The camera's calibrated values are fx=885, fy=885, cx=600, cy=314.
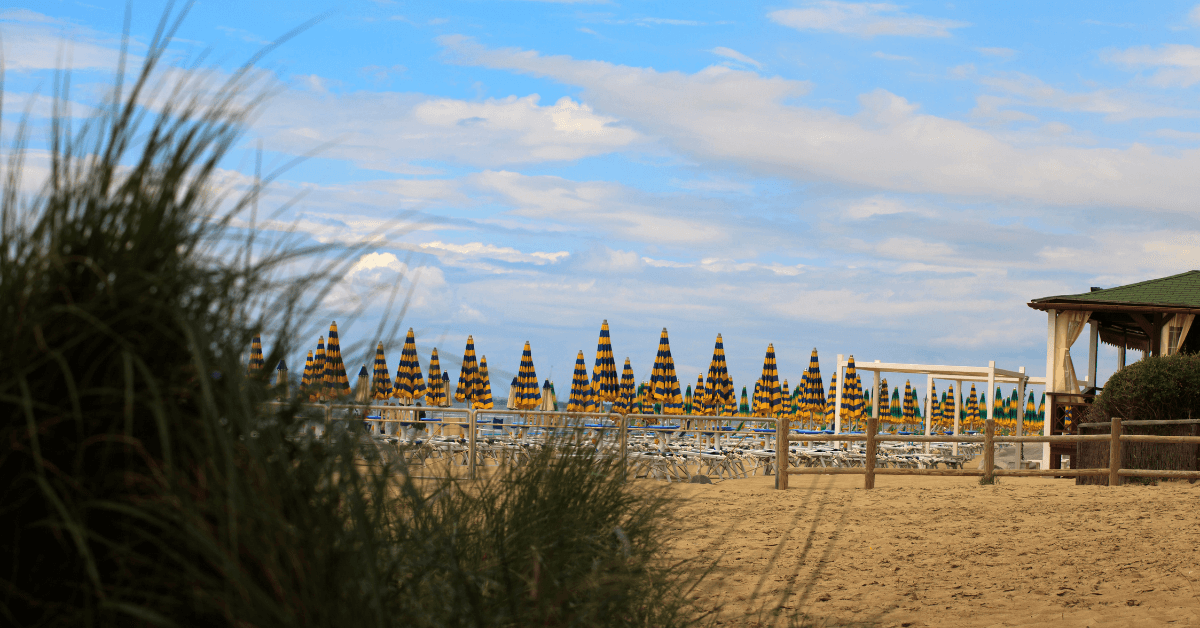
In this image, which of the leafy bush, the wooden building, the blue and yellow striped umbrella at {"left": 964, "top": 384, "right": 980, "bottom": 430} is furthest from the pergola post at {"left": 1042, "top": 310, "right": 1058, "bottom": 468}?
the blue and yellow striped umbrella at {"left": 964, "top": 384, "right": 980, "bottom": 430}

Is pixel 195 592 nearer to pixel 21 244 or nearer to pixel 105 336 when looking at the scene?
pixel 105 336

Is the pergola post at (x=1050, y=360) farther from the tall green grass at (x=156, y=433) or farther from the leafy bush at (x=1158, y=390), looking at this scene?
the tall green grass at (x=156, y=433)

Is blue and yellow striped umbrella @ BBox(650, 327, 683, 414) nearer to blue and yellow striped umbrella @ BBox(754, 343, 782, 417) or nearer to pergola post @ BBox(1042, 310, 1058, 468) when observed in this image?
blue and yellow striped umbrella @ BBox(754, 343, 782, 417)

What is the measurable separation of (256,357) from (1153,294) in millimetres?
23423

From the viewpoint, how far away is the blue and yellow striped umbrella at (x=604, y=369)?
18.7m

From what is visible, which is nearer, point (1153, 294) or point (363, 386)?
point (363, 386)

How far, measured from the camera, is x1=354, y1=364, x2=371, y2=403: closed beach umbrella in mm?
2506

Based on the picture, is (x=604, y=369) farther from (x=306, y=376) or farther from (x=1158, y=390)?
(x=306, y=376)

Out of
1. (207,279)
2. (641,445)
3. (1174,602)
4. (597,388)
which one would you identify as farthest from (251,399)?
(597,388)

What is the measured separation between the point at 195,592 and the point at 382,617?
39cm

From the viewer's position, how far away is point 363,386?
287cm

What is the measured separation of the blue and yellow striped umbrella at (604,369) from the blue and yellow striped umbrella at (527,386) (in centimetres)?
154

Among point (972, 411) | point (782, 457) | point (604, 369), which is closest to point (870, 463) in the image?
point (782, 457)

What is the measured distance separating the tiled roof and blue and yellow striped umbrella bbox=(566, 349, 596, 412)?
1052cm
